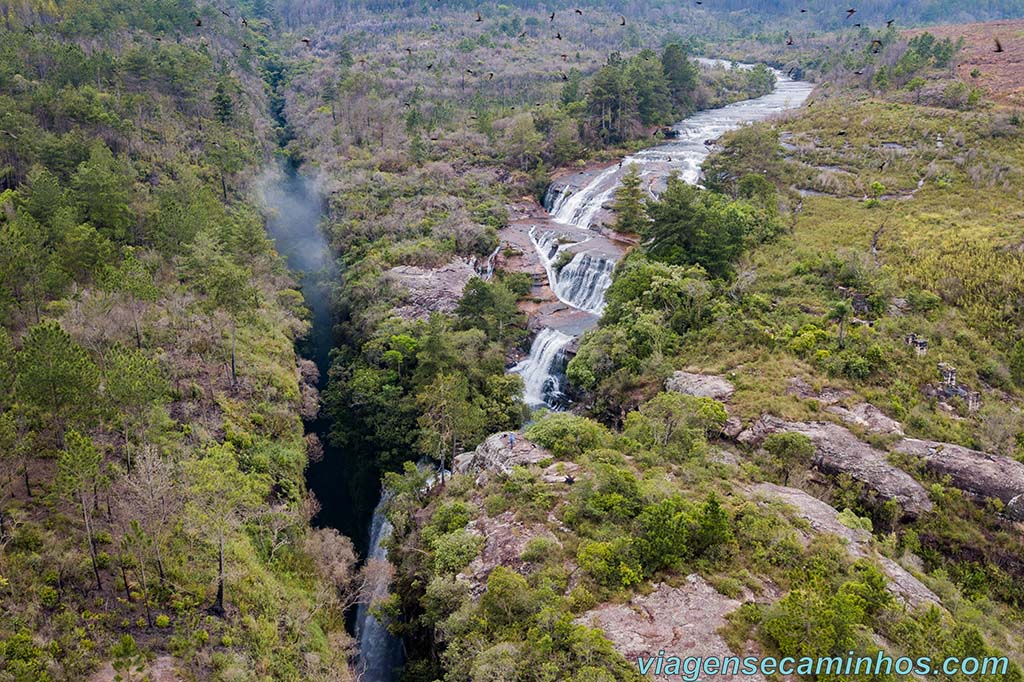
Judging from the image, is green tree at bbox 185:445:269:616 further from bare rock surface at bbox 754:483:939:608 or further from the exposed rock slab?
the exposed rock slab

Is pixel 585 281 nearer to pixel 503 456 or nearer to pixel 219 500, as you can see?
pixel 503 456

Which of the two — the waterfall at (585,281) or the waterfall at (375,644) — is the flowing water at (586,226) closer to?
the waterfall at (585,281)

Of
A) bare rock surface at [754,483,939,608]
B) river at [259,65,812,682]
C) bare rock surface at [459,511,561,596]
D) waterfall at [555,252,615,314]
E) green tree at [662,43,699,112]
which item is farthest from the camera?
green tree at [662,43,699,112]

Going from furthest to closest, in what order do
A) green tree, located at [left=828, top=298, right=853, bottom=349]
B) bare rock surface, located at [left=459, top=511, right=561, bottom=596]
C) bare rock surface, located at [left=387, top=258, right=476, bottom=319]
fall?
bare rock surface, located at [left=387, top=258, right=476, bottom=319] < green tree, located at [left=828, top=298, right=853, bottom=349] < bare rock surface, located at [left=459, top=511, right=561, bottom=596]

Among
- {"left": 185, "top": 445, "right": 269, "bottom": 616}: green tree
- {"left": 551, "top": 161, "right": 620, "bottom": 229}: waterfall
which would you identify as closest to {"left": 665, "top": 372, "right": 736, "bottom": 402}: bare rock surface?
{"left": 185, "top": 445, "right": 269, "bottom": 616}: green tree

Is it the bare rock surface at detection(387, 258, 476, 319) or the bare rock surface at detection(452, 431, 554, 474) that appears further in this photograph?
the bare rock surface at detection(387, 258, 476, 319)

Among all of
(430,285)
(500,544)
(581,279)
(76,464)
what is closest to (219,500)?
(76,464)
